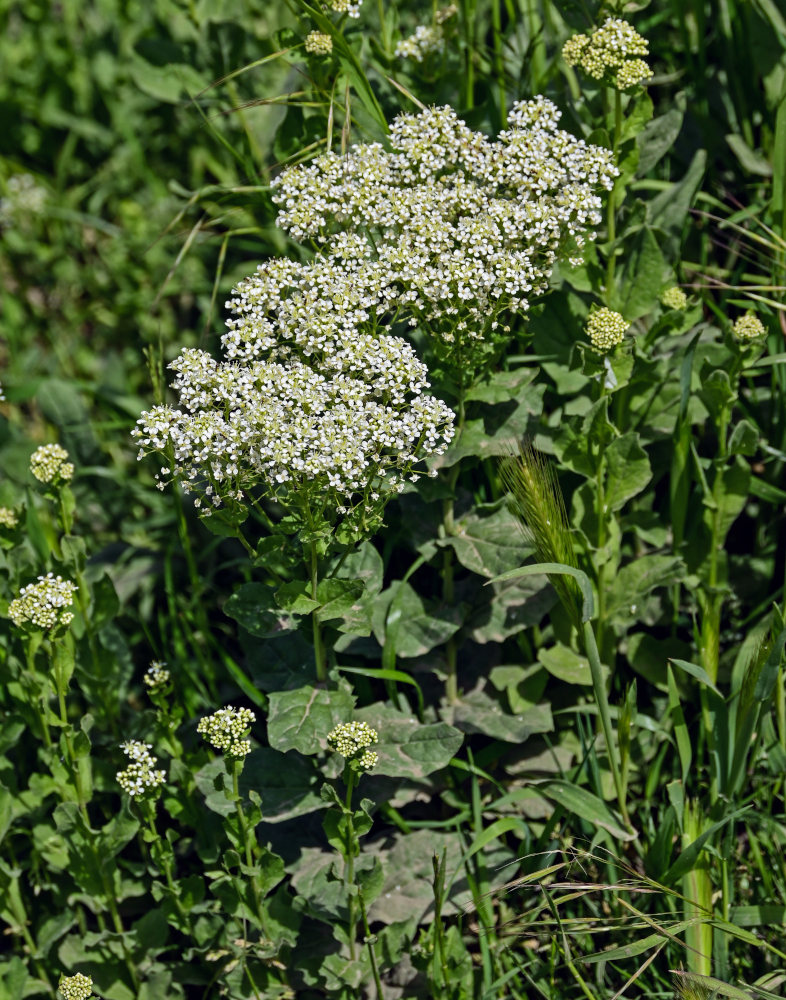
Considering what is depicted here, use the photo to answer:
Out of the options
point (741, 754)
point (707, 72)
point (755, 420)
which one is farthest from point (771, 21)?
point (741, 754)

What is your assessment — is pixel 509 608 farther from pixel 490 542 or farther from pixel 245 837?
pixel 245 837

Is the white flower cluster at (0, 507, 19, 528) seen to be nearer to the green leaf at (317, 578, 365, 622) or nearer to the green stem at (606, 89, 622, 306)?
the green leaf at (317, 578, 365, 622)

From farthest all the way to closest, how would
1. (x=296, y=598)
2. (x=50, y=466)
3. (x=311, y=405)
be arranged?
(x=50, y=466), (x=296, y=598), (x=311, y=405)

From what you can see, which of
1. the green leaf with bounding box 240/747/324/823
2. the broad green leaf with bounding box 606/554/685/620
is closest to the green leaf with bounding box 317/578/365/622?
the green leaf with bounding box 240/747/324/823

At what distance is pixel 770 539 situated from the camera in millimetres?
4746

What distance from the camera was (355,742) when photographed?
3.22 m

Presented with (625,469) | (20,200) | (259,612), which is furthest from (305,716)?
(20,200)

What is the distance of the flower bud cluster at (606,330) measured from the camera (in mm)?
3605

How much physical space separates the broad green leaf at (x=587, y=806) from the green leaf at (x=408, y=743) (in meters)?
0.43

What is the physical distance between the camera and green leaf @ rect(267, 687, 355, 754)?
3.45m

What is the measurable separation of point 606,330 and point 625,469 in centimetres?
58

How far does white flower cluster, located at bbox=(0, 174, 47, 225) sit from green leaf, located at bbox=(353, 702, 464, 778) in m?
4.58

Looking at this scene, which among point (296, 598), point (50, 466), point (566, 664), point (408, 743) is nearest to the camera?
point (296, 598)

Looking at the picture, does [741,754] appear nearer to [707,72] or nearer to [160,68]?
[707,72]
